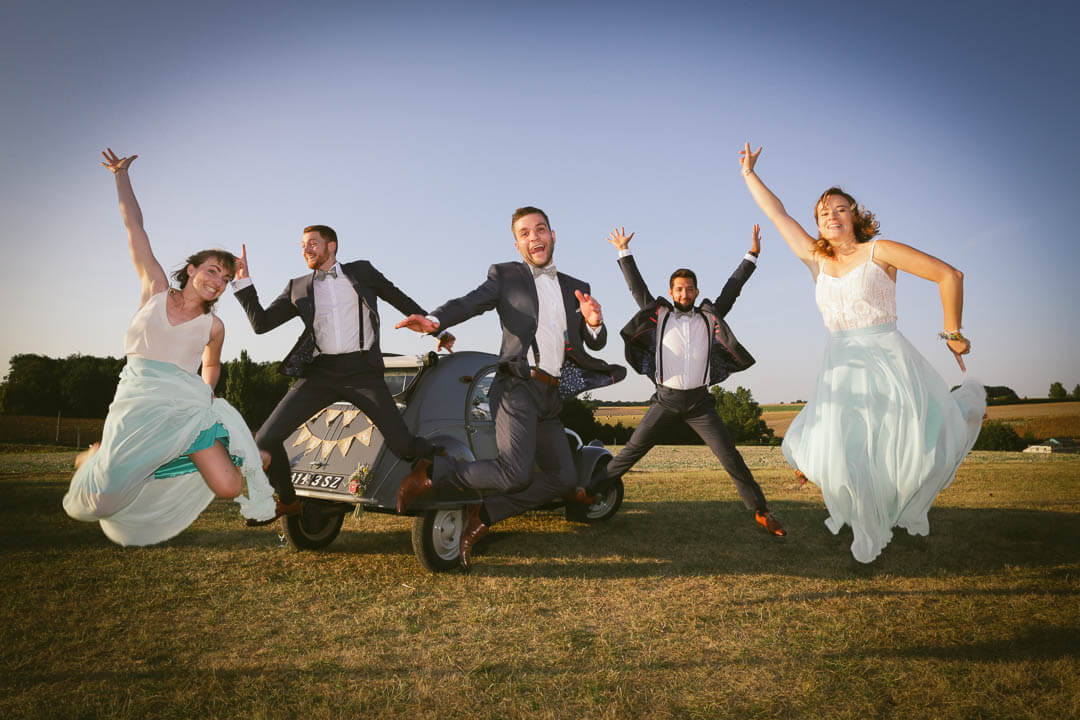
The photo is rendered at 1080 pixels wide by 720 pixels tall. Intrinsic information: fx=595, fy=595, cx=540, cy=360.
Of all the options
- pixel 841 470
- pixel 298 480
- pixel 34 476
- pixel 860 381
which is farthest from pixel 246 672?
pixel 34 476

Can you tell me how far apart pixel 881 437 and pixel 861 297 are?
2.61 ft

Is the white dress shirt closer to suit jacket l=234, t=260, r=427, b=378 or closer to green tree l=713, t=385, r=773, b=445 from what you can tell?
suit jacket l=234, t=260, r=427, b=378

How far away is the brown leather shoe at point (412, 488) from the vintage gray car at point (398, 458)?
0.16 metres

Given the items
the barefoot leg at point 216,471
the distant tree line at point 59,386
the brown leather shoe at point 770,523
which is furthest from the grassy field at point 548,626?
the distant tree line at point 59,386

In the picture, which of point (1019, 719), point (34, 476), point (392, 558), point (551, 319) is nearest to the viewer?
point (1019, 719)

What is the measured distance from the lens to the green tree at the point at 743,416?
55.0m

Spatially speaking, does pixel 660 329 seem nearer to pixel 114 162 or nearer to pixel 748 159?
pixel 748 159

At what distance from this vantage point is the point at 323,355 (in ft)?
15.3

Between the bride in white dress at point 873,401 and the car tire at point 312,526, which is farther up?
the bride in white dress at point 873,401

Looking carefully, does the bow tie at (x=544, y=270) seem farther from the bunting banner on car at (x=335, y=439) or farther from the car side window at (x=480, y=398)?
the bunting banner on car at (x=335, y=439)

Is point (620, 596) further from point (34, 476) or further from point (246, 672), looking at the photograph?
point (34, 476)

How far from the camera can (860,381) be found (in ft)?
11.0

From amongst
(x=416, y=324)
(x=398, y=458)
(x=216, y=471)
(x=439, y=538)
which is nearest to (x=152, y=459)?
(x=216, y=471)

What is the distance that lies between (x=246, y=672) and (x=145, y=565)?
2.69 m
